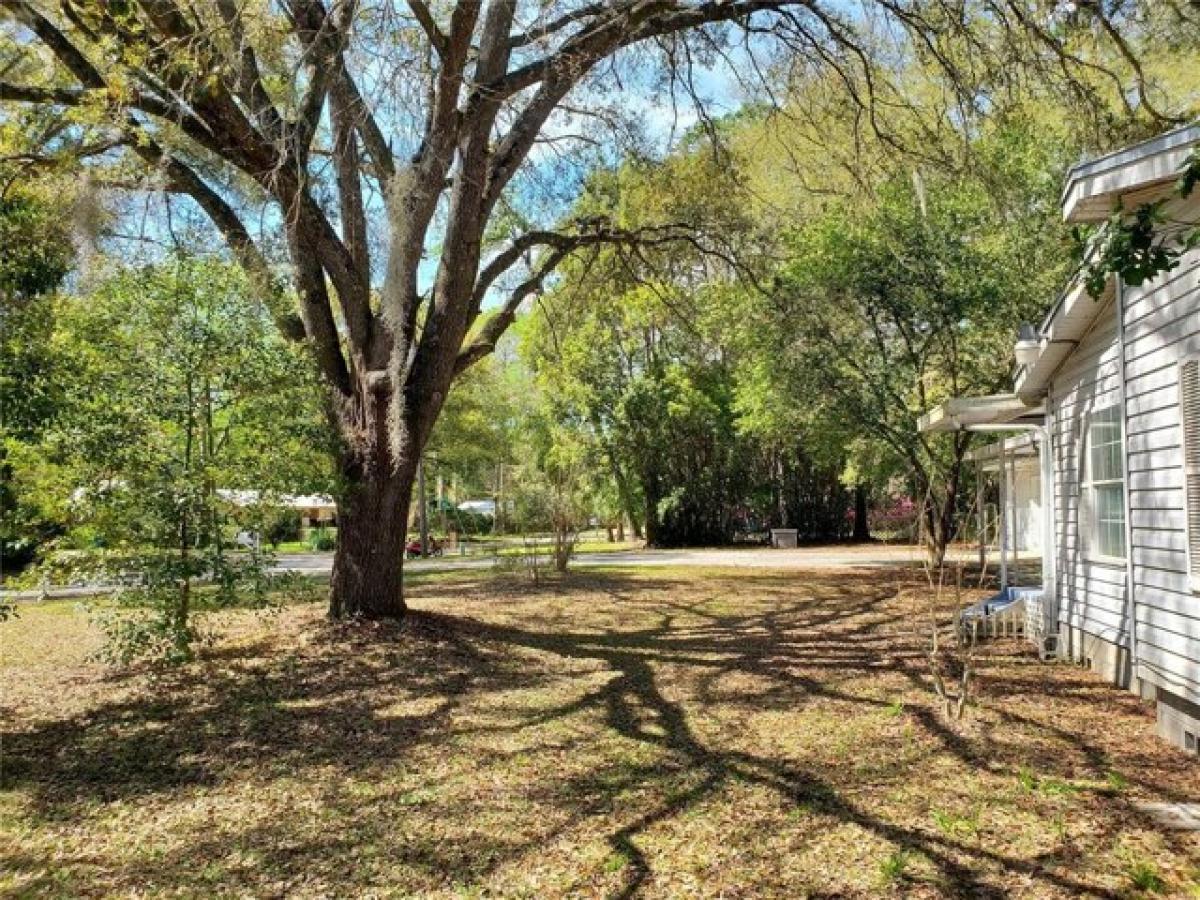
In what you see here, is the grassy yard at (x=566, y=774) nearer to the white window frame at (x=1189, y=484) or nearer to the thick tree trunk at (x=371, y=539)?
the thick tree trunk at (x=371, y=539)

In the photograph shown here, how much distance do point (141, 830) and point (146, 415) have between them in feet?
11.6

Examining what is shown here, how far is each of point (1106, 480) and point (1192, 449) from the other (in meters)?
2.13

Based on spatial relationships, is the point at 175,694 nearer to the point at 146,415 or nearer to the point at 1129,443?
the point at 146,415

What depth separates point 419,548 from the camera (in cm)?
2970

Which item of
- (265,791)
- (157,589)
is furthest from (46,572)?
(265,791)

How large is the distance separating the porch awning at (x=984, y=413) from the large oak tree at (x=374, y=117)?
3.11 m

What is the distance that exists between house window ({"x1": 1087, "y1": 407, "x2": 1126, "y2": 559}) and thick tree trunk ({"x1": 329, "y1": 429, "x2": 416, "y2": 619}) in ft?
21.1

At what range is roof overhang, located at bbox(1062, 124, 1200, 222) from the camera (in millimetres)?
4930

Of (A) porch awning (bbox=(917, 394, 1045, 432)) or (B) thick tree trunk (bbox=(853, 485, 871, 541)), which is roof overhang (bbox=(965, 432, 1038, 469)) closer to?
(A) porch awning (bbox=(917, 394, 1045, 432))

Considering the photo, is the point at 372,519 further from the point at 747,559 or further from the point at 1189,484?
the point at 747,559

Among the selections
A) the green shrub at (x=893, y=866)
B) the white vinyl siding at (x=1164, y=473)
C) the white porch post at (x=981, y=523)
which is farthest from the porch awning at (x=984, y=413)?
the green shrub at (x=893, y=866)

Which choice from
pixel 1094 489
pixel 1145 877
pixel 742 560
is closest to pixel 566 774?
pixel 1145 877

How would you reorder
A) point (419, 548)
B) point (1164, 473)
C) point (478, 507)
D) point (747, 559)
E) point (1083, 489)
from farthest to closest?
point (478, 507) < point (419, 548) < point (747, 559) < point (1083, 489) < point (1164, 473)

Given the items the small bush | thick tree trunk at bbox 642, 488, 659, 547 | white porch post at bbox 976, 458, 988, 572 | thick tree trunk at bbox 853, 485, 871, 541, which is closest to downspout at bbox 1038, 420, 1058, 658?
white porch post at bbox 976, 458, 988, 572
